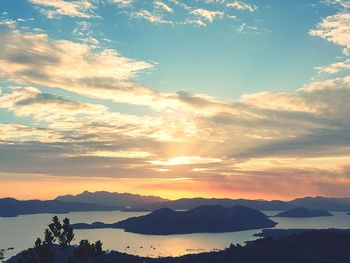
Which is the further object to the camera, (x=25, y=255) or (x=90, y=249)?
(x=25, y=255)

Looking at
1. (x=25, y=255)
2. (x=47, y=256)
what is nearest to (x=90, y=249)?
(x=47, y=256)

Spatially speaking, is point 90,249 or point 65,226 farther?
point 65,226

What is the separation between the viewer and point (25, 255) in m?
92.8

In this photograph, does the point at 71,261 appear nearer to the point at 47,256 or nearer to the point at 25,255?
the point at 47,256

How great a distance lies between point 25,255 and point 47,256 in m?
6.22

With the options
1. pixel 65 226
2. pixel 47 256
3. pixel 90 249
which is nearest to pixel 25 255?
pixel 47 256

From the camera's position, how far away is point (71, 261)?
87750 mm

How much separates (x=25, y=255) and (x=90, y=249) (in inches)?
721

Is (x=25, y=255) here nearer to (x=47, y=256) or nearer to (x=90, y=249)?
(x=47, y=256)

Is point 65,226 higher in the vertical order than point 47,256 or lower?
higher

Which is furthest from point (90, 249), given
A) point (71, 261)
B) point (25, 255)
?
point (25, 255)

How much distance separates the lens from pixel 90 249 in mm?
85000

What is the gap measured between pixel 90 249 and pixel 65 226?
30.9 feet

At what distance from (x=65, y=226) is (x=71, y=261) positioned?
766cm
